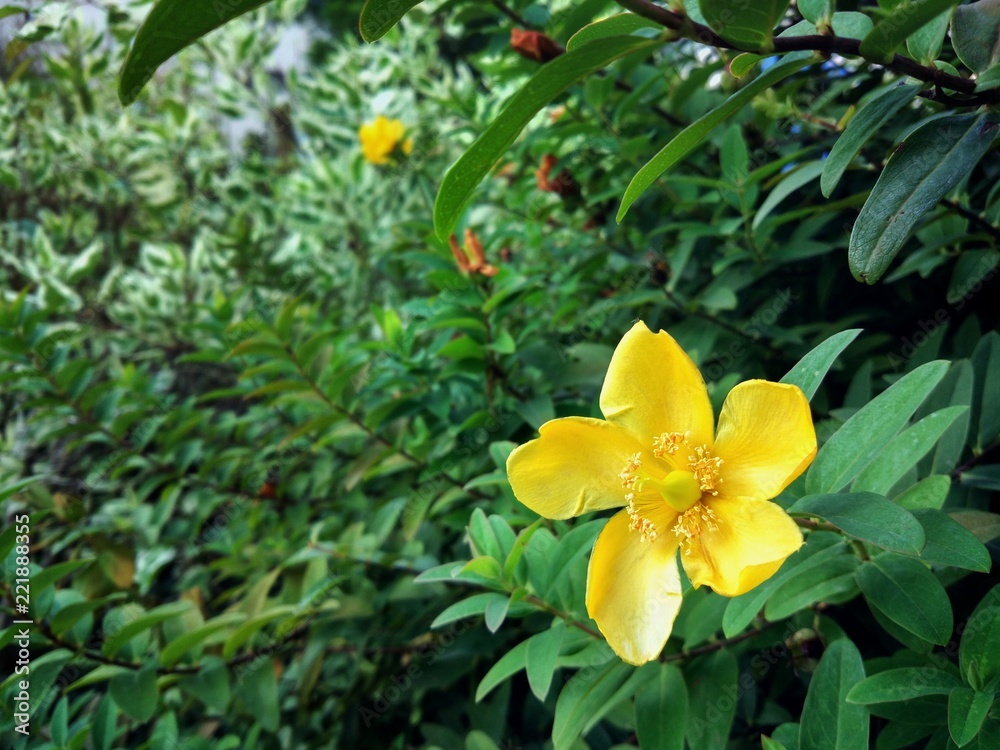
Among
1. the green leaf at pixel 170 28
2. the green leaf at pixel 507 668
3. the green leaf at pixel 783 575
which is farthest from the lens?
the green leaf at pixel 507 668

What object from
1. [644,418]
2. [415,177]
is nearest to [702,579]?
[644,418]

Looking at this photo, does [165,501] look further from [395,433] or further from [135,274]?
[135,274]

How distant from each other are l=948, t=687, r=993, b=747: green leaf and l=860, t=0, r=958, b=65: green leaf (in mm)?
562

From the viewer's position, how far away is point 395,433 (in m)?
1.43

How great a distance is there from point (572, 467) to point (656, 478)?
0.09 metres

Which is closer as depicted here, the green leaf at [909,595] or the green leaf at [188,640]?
the green leaf at [909,595]

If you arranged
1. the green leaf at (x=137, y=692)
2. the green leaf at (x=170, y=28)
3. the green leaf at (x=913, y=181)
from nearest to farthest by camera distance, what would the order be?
the green leaf at (x=170, y=28), the green leaf at (x=913, y=181), the green leaf at (x=137, y=692)

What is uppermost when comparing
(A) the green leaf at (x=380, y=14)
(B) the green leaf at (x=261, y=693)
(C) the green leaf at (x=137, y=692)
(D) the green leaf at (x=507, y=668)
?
(A) the green leaf at (x=380, y=14)

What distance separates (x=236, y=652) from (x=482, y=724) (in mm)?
499

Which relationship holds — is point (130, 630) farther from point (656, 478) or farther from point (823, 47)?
point (823, 47)

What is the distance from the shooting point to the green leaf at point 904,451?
0.66 metres

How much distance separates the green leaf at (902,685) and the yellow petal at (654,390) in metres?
0.27

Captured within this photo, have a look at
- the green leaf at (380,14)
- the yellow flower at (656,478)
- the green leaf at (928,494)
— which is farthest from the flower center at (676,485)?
the green leaf at (380,14)

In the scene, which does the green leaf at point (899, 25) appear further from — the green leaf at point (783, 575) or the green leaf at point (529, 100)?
the green leaf at point (783, 575)
